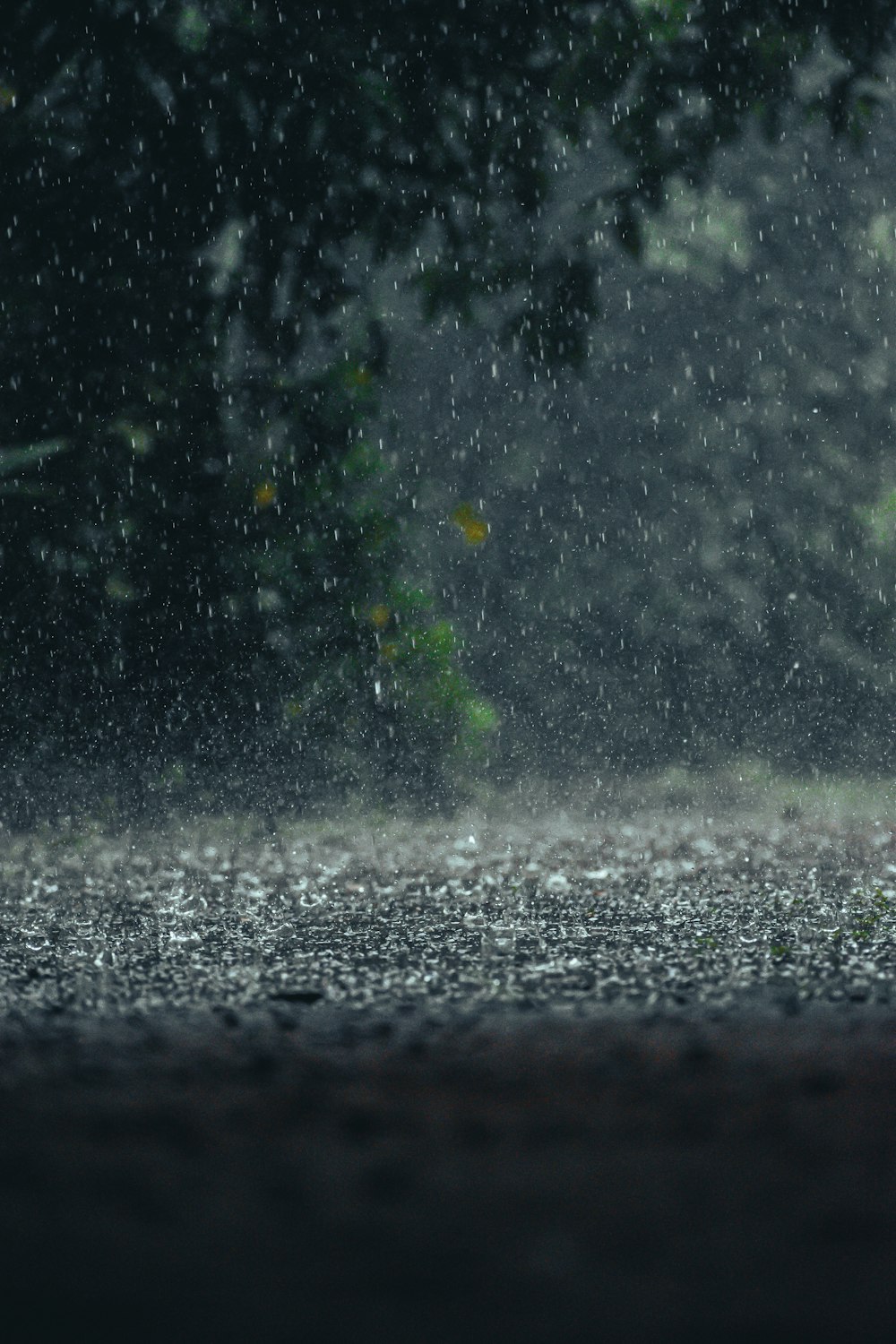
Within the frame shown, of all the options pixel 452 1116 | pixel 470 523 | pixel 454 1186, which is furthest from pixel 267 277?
pixel 454 1186

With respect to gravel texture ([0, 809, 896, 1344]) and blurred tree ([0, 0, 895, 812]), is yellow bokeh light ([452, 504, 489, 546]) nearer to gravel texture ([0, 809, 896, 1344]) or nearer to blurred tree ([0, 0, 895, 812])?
blurred tree ([0, 0, 895, 812])

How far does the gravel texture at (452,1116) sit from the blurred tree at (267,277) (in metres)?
2.71

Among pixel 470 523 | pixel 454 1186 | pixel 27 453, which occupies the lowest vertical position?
pixel 454 1186

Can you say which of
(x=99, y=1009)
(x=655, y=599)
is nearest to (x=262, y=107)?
(x=99, y=1009)

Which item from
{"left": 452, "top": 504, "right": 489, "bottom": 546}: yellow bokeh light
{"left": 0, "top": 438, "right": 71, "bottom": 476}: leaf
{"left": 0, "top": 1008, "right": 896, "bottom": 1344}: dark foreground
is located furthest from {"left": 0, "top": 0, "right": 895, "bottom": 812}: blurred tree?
{"left": 0, "top": 1008, "right": 896, "bottom": 1344}: dark foreground

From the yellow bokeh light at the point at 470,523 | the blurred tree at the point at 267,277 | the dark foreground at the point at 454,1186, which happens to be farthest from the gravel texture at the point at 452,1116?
the yellow bokeh light at the point at 470,523

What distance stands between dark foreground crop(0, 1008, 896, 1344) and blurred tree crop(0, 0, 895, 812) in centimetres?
413

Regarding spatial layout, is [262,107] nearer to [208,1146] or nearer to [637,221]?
[637,221]

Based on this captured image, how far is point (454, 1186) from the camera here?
1.89m

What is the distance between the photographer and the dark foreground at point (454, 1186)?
1.53 metres

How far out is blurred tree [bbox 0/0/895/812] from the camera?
5918 millimetres

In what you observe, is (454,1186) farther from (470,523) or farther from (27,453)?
(470,523)

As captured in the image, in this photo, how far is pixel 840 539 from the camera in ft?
36.4

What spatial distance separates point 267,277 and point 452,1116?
473cm
